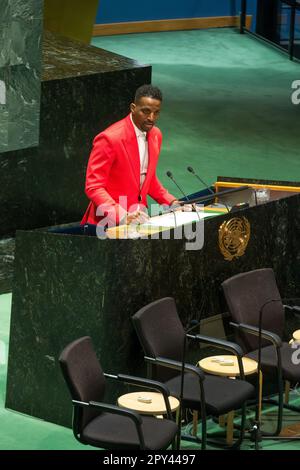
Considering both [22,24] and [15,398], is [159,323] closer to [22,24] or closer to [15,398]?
[15,398]

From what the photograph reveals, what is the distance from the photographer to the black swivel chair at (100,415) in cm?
594

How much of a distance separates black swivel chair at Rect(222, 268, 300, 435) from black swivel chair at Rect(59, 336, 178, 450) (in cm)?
106

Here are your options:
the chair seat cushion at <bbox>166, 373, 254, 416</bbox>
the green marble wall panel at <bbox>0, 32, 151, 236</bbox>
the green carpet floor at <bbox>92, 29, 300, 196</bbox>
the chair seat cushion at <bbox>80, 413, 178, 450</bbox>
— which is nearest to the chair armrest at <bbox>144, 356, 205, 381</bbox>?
the chair seat cushion at <bbox>166, 373, 254, 416</bbox>

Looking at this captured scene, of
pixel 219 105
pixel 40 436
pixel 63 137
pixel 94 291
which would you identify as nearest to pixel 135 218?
pixel 94 291

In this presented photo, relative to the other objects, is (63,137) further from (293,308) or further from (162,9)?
(162,9)

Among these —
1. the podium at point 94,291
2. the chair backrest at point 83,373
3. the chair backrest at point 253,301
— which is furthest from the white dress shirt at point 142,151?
the chair backrest at point 83,373

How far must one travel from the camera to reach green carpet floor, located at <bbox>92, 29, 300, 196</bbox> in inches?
488

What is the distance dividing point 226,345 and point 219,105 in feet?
26.6

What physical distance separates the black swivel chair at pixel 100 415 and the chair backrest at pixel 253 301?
1.16 metres

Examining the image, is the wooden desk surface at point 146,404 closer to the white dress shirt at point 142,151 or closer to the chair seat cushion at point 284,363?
the chair seat cushion at point 284,363

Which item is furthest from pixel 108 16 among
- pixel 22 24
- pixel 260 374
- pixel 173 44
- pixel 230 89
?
pixel 260 374

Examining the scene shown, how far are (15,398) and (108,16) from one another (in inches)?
467

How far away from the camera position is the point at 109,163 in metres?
7.38

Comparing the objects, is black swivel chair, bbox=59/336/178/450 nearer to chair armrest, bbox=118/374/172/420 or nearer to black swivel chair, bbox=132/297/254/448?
chair armrest, bbox=118/374/172/420
